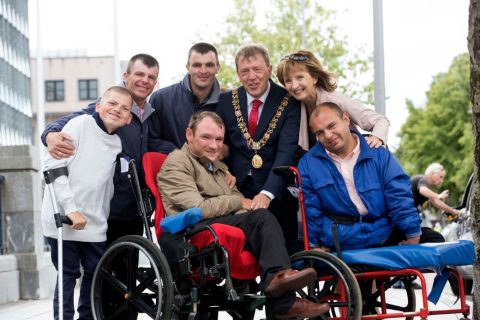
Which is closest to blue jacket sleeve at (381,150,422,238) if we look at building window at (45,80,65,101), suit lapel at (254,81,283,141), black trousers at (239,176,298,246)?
black trousers at (239,176,298,246)

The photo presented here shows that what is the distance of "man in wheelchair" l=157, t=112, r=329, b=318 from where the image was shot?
591 cm

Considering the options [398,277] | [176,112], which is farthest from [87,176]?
[398,277]

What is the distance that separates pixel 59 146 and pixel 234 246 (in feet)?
4.58

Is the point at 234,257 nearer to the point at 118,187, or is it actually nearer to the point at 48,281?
the point at 118,187

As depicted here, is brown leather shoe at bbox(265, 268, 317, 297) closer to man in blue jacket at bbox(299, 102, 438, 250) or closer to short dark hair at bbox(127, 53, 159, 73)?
man in blue jacket at bbox(299, 102, 438, 250)

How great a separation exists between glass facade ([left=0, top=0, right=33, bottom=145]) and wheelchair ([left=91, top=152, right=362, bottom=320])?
159 ft

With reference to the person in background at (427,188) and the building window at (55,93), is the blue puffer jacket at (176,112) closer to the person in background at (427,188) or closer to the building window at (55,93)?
the person in background at (427,188)

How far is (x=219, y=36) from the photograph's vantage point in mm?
39062

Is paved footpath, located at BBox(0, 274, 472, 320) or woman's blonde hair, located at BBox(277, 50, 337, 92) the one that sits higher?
woman's blonde hair, located at BBox(277, 50, 337, 92)

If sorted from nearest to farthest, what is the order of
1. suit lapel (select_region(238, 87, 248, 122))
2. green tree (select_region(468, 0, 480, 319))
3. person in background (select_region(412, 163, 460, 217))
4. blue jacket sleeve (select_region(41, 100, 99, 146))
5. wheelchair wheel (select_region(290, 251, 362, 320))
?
green tree (select_region(468, 0, 480, 319))
wheelchair wheel (select_region(290, 251, 362, 320))
blue jacket sleeve (select_region(41, 100, 99, 146))
suit lapel (select_region(238, 87, 248, 122))
person in background (select_region(412, 163, 460, 217))

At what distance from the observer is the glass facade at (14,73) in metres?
55.9

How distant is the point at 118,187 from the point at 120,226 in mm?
305

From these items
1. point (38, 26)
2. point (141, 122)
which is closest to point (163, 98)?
point (141, 122)

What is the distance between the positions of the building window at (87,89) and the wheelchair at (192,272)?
80402 mm
